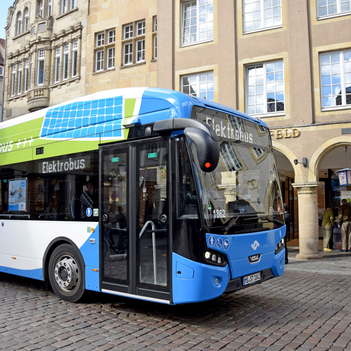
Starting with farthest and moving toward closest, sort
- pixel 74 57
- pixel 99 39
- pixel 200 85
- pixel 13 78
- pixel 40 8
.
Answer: pixel 13 78, pixel 40 8, pixel 74 57, pixel 99 39, pixel 200 85

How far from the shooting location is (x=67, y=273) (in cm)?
669

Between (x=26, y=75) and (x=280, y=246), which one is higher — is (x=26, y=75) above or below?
above

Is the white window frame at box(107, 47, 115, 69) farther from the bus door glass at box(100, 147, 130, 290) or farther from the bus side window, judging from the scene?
the bus side window

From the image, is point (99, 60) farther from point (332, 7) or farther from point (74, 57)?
point (332, 7)

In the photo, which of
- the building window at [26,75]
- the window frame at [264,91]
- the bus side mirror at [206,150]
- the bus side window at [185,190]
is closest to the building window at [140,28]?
the window frame at [264,91]

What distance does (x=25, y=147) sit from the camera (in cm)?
802

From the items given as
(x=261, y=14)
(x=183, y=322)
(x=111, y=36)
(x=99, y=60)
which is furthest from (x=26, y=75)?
(x=183, y=322)

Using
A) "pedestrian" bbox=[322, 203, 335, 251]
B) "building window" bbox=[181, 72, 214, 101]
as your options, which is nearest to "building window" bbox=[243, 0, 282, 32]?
"building window" bbox=[181, 72, 214, 101]

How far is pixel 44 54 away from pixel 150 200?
777 inches

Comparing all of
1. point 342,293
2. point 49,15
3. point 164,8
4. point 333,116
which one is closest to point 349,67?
point 333,116

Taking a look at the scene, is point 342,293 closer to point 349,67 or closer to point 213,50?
point 349,67

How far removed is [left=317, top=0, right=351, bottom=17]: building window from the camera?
46.6 feet

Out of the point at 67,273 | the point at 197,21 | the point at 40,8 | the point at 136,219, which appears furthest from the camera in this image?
the point at 40,8

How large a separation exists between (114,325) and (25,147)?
4.22 metres
